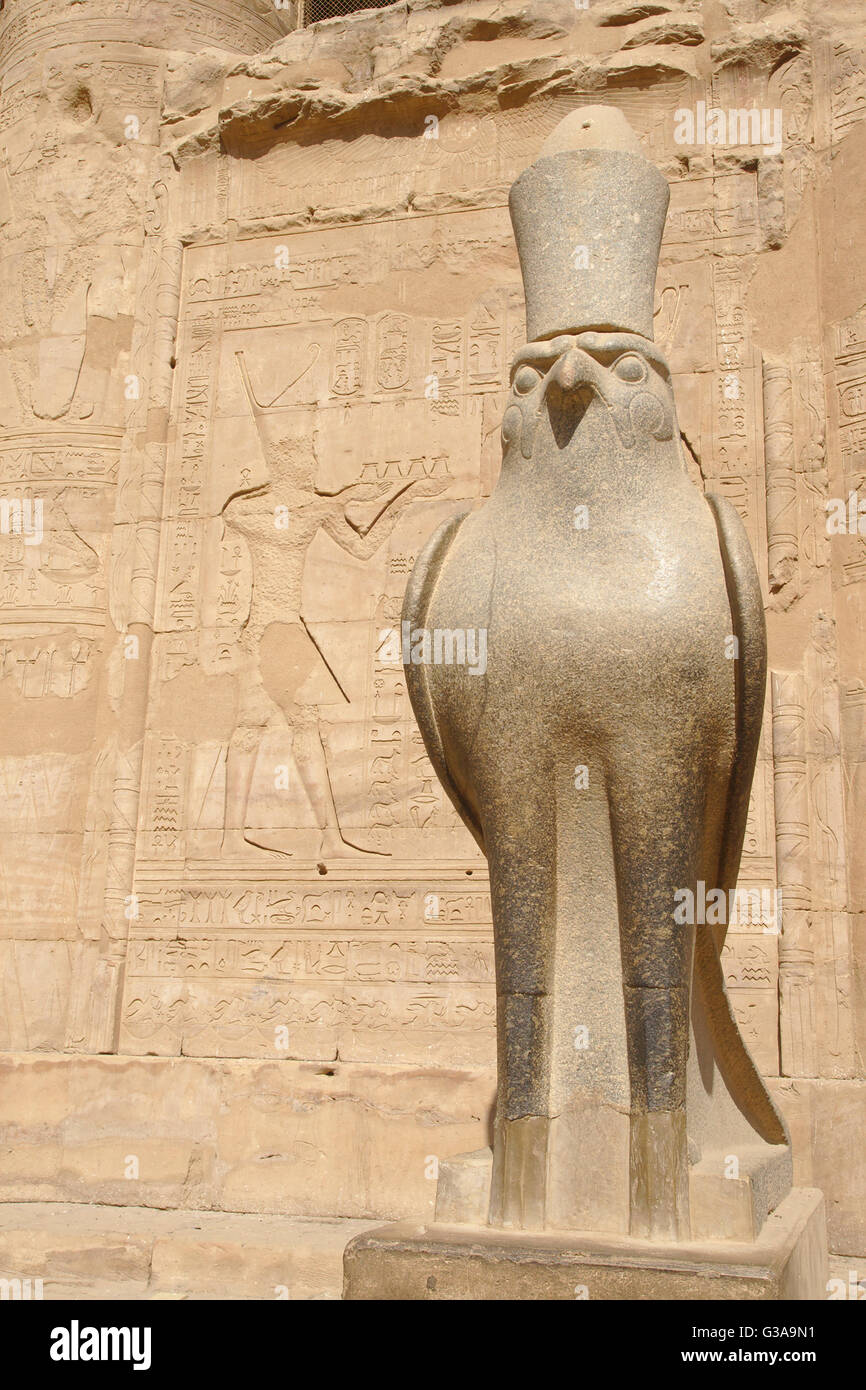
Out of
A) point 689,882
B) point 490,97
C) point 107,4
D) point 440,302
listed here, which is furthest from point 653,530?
point 107,4

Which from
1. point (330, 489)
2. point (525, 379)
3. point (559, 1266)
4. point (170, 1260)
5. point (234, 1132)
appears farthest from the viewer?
point (330, 489)

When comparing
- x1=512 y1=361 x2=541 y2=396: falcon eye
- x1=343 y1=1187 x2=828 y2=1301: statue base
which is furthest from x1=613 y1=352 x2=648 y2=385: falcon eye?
x1=343 y1=1187 x2=828 y2=1301: statue base

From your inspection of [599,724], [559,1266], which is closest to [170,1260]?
[559,1266]

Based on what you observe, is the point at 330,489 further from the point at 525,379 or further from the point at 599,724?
the point at 599,724

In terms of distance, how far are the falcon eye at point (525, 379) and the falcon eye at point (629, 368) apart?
0.21m

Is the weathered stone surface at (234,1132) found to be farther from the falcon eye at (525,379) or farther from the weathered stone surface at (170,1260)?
the falcon eye at (525,379)

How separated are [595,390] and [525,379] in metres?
0.22

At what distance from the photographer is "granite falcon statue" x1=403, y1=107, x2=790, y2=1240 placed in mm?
3146

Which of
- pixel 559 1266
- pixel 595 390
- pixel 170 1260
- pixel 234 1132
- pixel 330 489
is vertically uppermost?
pixel 330 489

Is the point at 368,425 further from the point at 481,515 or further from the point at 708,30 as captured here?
the point at 481,515

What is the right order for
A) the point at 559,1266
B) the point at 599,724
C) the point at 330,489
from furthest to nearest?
1. the point at 330,489
2. the point at 599,724
3. the point at 559,1266

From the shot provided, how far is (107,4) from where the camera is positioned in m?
9.12

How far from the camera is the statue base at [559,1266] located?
2820 mm

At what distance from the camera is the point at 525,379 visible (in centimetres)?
349
